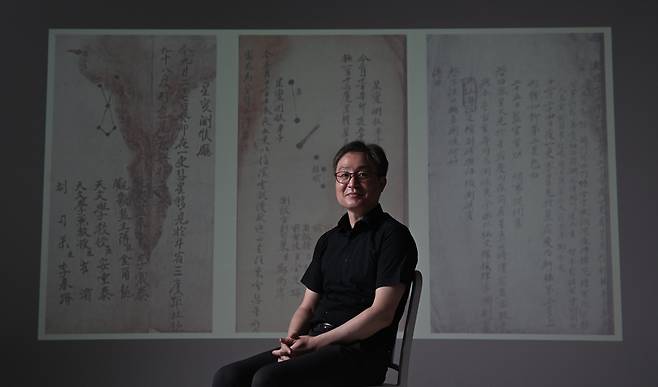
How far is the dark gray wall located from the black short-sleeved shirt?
A: 1109mm

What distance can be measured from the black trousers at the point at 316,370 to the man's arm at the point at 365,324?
0.02m

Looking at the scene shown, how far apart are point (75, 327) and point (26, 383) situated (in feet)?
1.03

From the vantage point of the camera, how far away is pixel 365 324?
1617mm

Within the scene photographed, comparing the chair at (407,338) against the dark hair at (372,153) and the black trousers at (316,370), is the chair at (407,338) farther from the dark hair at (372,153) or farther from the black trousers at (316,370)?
the dark hair at (372,153)

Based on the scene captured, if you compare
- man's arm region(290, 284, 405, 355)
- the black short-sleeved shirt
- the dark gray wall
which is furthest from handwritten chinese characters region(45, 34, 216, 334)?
man's arm region(290, 284, 405, 355)

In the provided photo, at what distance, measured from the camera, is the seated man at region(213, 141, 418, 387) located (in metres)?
1.60

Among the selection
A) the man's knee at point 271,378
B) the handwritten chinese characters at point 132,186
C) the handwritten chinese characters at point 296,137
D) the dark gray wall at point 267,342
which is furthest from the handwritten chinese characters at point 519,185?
the man's knee at point 271,378

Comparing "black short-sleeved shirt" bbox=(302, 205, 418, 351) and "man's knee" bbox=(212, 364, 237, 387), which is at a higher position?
"black short-sleeved shirt" bbox=(302, 205, 418, 351)

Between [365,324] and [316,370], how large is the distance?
0.17 m

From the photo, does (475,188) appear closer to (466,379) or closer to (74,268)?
(466,379)

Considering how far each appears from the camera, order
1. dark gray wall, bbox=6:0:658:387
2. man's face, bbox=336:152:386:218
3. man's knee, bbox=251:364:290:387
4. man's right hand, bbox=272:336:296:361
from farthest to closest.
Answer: dark gray wall, bbox=6:0:658:387
man's face, bbox=336:152:386:218
man's right hand, bbox=272:336:296:361
man's knee, bbox=251:364:290:387

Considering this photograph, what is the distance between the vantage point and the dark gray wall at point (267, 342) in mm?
2797

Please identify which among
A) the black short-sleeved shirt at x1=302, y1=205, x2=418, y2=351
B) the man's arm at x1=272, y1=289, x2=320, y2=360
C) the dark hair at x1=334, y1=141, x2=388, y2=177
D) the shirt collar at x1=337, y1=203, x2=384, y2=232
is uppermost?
the dark hair at x1=334, y1=141, x2=388, y2=177

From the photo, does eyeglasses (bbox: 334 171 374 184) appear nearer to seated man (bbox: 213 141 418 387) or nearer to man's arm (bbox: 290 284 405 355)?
seated man (bbox: 213 141 418 387)
